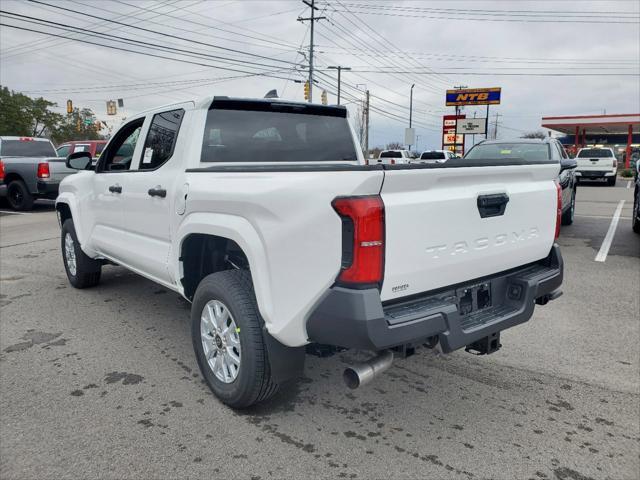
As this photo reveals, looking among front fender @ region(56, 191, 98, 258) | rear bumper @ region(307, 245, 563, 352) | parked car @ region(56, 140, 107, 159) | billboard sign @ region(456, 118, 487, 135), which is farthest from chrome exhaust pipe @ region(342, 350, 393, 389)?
billboard sign @ region(456, 118, 487, 135)

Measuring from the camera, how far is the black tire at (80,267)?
5.58 m

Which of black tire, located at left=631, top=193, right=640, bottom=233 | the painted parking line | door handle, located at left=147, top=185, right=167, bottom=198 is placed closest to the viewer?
door handle, located at left=147, top=185, right=167, bottom=198

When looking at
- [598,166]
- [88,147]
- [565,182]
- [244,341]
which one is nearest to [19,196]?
[88,147]

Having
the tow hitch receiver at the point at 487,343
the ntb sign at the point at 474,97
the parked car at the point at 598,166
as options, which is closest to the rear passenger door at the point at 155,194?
the tow hitch receiver at the point at 487,343

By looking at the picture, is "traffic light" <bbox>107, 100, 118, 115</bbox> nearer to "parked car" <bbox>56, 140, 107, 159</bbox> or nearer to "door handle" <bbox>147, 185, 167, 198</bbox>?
"parked car" <bbox>56, 140, 107, 159</bbox>

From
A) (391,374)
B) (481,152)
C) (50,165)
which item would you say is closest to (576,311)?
(391,374)

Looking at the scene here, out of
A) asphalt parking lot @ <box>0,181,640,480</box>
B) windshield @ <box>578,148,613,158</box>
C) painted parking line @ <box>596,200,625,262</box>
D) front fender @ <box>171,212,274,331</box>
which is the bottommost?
painted parking line @ <box>596,200,625,262</box>

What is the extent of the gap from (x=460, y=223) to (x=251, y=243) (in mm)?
1119

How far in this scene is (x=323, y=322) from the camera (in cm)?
244

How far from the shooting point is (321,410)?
3.16 meters

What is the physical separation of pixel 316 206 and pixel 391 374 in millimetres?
1804

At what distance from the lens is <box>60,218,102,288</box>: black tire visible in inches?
220

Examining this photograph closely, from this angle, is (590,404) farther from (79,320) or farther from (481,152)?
(481,152)

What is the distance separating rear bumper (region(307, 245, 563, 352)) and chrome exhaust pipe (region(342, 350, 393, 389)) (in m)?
0.19
